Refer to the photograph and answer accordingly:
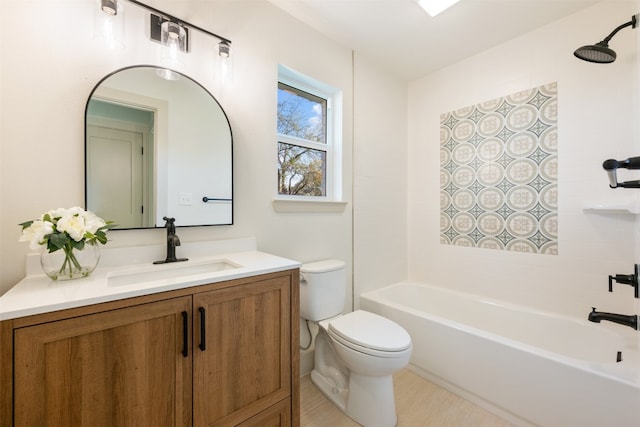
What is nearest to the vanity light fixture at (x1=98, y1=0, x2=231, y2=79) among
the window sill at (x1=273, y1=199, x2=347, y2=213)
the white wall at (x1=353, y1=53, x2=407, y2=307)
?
the window sill at (x1=273, y1=199, x2=347, y2=213)

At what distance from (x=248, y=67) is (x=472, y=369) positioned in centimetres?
227

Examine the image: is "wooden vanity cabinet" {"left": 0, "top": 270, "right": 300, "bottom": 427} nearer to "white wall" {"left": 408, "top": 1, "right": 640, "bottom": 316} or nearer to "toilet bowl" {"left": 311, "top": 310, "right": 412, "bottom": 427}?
"toilet bowl" {"left": 311, "top": 310, "right": 412, "bottom": 427}

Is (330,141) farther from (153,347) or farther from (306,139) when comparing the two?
(153,347)

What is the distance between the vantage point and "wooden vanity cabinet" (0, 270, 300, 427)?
2.18 feet

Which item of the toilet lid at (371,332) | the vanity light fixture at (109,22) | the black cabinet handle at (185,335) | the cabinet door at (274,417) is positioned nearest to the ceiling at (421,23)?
the vanity light fixture at (109,22)

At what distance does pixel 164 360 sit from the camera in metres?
0.85

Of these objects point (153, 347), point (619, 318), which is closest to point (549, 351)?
point (619, 318)

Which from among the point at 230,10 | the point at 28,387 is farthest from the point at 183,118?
the point at 28,387

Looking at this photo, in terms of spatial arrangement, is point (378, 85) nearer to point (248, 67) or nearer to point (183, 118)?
point (248, 67)

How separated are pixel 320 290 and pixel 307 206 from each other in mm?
573

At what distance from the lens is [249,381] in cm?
103

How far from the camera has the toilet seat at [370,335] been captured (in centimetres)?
133

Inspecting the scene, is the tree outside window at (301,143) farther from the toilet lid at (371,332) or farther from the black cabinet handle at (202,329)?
the black cabinet handle at (202,329)

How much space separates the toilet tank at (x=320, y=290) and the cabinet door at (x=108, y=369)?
0.85 meters
